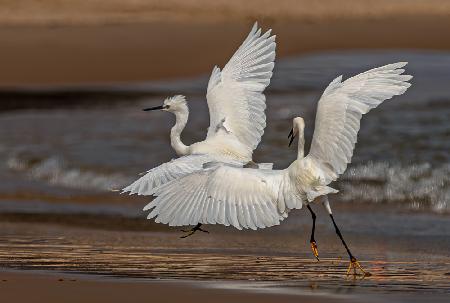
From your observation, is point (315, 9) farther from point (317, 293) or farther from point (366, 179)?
point (317, 293)

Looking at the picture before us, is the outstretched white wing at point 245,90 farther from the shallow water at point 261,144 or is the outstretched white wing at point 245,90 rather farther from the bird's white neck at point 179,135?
the shallow water at point 261,144

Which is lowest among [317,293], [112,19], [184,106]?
[317,293]

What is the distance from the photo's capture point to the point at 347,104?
35.2ft

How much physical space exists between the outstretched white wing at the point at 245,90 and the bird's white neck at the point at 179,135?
15.5 inches

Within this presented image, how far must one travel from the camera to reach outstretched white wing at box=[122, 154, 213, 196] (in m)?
11.6

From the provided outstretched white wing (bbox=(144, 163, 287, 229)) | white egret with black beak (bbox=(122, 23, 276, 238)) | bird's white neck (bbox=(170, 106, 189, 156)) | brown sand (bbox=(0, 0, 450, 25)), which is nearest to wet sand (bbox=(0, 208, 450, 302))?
outstretched white wing (bbox=(144, 163, 287, 229))

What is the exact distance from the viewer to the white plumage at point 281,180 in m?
10.6

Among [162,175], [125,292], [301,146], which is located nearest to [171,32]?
[162,175]

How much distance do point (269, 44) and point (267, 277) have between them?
3885 mm

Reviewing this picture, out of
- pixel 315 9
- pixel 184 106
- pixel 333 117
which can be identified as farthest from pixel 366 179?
pixel 315 9

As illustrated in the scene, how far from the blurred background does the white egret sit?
1616 millimetres

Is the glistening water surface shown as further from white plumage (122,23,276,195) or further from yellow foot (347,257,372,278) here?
white plumage (122,23,276,195)

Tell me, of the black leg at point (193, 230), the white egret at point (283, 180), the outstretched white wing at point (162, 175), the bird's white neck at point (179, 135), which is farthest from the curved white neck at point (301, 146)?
the bird's white neck at point (179, 135)

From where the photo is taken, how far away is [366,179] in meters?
16.1
